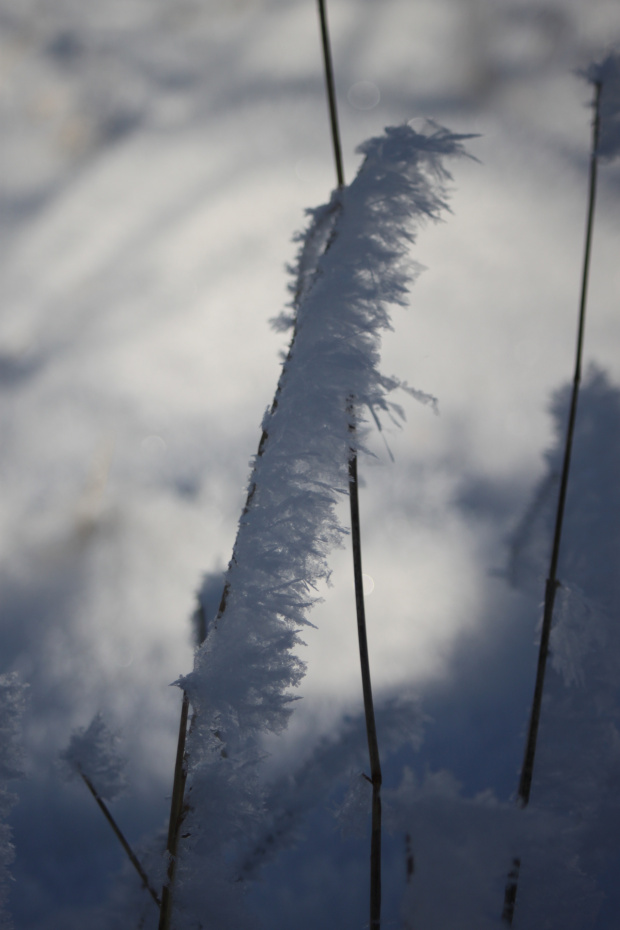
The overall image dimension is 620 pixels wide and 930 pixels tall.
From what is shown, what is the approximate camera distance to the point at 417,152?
136 cm

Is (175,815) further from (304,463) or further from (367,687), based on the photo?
(304,463)

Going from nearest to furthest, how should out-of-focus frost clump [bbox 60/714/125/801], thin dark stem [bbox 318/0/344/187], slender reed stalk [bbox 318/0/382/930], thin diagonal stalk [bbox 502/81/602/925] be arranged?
thin dark stem [bbox 318/0/344/187] < slender reed stalk [bbox 318/0/382/930] < thin diagonal stalk [bbox 502/81/602/925] < out-of-focus frost clump [bbox 60/714/125/801]

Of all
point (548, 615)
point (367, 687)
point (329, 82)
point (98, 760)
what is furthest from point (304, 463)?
point (98, 760)

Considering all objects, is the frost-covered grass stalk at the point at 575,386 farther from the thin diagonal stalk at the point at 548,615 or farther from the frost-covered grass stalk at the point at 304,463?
the frost-covered grass stalk at the point at 304,463

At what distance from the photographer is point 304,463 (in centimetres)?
135

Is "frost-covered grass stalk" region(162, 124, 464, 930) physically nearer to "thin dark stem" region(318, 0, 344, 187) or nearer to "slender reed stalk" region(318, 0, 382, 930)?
"slender reed stalk" region(318, 0, 382, 930)

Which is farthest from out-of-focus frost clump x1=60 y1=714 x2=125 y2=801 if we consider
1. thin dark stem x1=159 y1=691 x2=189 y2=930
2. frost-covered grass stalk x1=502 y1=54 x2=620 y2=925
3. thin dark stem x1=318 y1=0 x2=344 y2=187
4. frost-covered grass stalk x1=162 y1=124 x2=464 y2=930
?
thin dark stem x1=318 y1=0 x2=344 y2=187

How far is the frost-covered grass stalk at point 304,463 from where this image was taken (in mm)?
1302

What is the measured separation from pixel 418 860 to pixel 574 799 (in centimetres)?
164

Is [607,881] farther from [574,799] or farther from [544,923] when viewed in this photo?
[544,923]

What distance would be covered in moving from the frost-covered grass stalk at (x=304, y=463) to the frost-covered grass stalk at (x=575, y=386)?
76 centimetres

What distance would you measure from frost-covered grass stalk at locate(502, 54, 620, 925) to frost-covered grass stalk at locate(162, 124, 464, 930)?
0.76m

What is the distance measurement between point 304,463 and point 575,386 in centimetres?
118

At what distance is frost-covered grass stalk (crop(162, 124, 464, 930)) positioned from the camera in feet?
4.27
